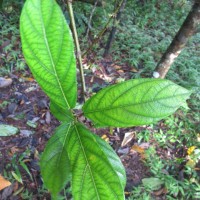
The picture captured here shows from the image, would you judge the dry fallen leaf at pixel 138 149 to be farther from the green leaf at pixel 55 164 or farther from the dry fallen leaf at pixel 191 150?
the green leaf at pixel 55 164

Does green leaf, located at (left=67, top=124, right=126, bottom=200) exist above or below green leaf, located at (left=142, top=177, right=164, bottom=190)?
above

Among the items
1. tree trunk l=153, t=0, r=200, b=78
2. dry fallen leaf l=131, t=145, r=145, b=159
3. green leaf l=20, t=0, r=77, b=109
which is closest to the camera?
green leaf l=20, t=0, r=77, b=109

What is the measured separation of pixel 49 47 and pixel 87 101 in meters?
0.12

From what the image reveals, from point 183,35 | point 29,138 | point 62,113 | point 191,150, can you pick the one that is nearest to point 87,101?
point 62,113

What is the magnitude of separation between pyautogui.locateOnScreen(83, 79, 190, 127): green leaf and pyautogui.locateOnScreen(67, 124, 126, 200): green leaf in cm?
6

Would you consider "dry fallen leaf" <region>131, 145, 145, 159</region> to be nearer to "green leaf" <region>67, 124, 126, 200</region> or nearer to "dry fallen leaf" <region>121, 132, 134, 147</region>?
"dry fallen leaf" <region>121, 132, 134, 147</region>

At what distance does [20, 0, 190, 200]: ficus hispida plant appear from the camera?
39cm

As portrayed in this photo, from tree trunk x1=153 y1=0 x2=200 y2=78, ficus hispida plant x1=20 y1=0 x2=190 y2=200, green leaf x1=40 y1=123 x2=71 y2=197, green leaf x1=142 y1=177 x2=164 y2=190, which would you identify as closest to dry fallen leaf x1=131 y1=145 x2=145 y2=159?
green leaf x1=142 y1=177 x2=164 y2=190

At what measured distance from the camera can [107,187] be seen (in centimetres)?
39

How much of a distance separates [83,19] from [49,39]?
2.97 m

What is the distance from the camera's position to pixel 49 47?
401 millimetres

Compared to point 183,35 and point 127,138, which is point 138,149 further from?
point 183,35

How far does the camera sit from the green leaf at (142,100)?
0.43 metres

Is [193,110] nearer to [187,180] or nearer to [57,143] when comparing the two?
[187,180]
